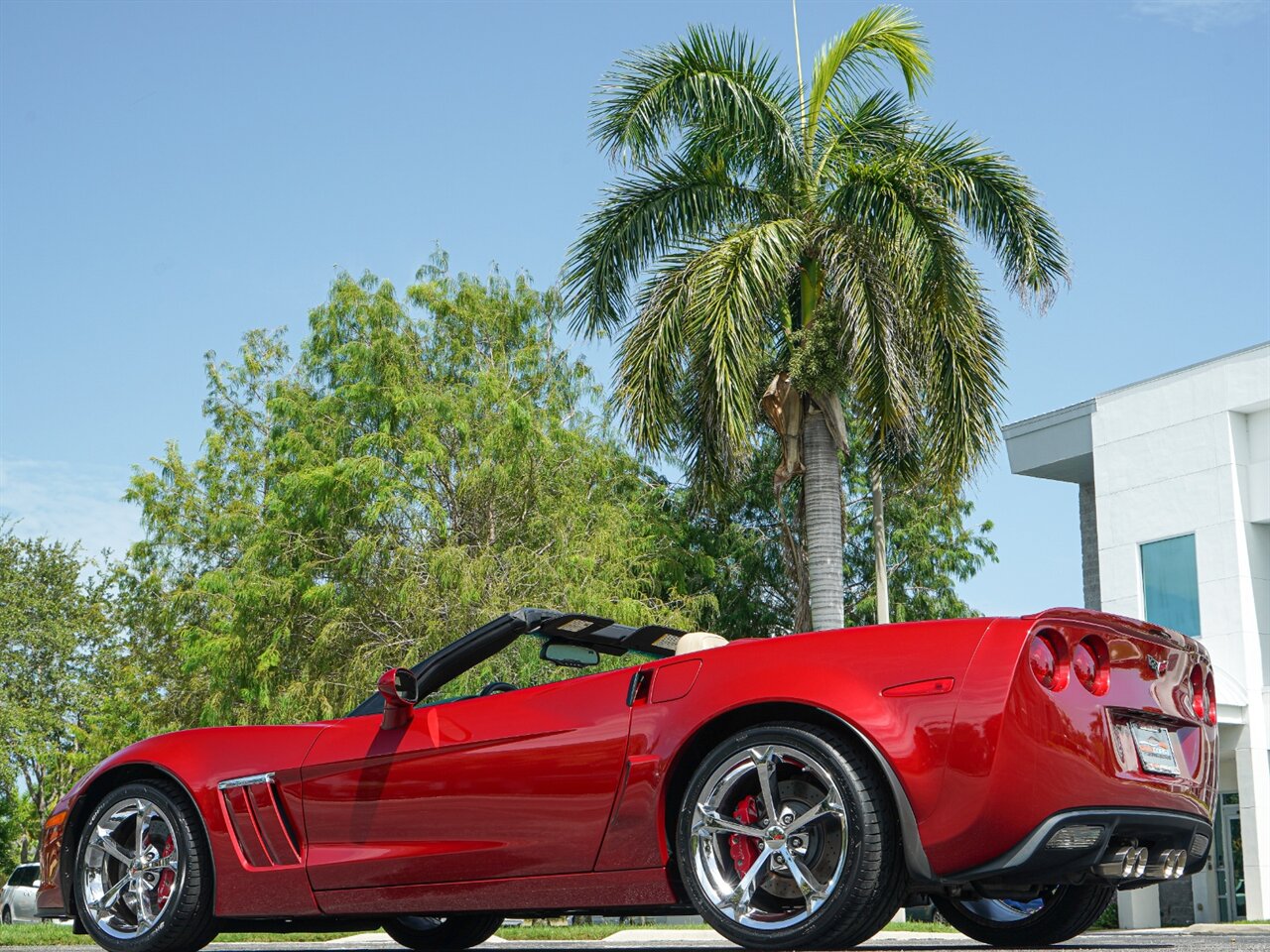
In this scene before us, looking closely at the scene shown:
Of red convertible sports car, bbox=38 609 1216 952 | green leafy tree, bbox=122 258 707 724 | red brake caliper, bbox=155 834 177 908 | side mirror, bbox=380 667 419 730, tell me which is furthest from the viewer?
green leafy tree, bbox=122 258 707 724

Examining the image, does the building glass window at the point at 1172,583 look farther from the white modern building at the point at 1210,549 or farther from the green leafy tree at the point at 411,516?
the green leafy tree at the point at 411,516

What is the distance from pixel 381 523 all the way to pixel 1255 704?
14249 mm

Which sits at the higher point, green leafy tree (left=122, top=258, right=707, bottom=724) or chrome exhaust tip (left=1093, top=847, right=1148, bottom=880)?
green leafy tree (left=122, top=258, right=707, bottom=724)

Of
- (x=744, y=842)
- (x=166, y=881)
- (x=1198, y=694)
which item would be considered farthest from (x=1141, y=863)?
(x=166, y=881)

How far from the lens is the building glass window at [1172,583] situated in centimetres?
2470

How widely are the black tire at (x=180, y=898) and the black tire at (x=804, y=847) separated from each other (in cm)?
194

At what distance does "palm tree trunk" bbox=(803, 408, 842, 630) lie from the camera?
17.9 metres

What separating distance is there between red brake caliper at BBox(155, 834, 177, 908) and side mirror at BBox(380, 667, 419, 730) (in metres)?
1.00

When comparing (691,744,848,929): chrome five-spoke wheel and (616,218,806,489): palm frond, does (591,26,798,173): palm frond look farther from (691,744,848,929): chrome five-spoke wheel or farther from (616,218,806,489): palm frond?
(691,744,848,929): chrome five-spoke wheel

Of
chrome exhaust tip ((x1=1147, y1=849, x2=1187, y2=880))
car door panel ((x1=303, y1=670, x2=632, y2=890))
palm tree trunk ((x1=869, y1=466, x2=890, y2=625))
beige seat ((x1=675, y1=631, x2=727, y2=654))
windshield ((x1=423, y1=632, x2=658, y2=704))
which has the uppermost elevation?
palm tree trunk ((x1=869, y1=466, x2=890, y2=625))

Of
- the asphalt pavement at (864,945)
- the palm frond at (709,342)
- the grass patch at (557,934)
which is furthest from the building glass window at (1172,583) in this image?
the grass patch at (557,934)

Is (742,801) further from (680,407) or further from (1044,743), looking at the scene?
(680,407)

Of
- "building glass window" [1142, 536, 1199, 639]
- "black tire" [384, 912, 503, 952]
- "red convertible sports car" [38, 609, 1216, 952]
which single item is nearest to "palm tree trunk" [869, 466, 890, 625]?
"building glass window" [1142, 536, 1199, 639]

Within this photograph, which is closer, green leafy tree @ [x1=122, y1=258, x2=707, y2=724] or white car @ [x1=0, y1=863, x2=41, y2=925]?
green leafy tree @ [x1=122, y1=258, x2=707, y2=724]
